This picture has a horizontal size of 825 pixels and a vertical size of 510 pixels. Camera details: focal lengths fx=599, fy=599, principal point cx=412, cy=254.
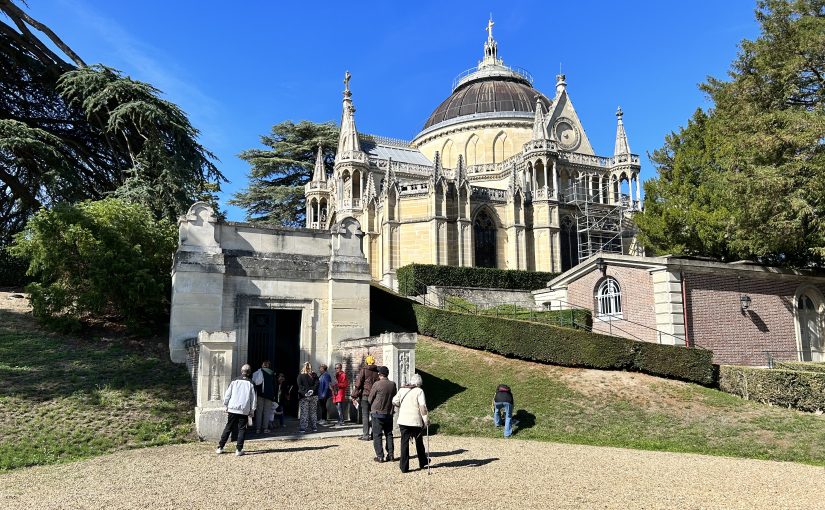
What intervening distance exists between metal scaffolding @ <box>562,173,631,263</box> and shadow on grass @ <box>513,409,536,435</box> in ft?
94.4

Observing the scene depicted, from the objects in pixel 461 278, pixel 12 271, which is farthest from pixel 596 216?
pixel 12 271

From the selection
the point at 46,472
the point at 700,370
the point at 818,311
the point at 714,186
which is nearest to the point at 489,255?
the point at 714,186

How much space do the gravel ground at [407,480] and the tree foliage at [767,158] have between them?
38.3 feet

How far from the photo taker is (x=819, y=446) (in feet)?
40.0

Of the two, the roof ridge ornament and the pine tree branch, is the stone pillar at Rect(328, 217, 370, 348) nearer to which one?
the pine tree branch

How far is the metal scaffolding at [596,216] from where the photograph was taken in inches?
1690

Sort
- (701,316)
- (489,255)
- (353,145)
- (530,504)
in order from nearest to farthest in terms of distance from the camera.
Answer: (530,504), (701,316), (489,255), (353,145)

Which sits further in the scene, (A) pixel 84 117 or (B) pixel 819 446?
(A) pixel 84 117

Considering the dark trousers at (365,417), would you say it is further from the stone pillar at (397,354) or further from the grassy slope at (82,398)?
the grassy slope at (82,398)

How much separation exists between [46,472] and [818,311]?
23.8 metres

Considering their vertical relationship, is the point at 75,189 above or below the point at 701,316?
above

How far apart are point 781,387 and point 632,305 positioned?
231 inches

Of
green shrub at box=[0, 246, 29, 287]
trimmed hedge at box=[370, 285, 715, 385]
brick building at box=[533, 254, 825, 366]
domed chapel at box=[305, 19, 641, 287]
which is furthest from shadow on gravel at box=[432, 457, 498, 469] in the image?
domed chapel at box=[305, 19, 641, 287]

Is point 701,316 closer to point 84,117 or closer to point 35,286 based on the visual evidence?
point 35,286
